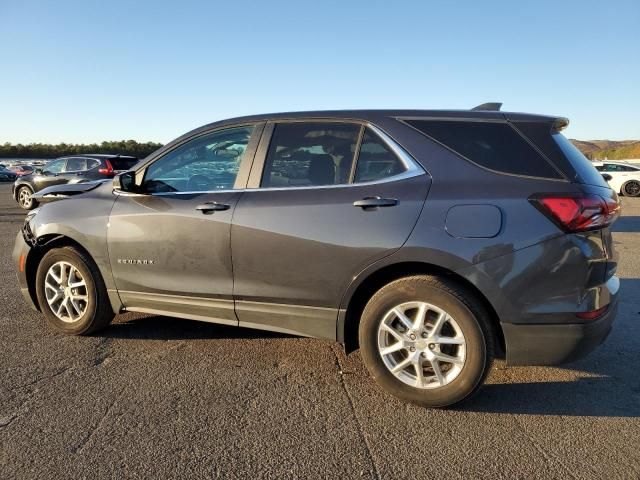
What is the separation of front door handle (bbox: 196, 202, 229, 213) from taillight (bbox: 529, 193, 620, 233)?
2.01m

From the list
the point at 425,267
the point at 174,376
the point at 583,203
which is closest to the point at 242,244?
the point at 174,376

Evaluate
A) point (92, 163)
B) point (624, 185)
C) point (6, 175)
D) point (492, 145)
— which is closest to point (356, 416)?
point (492, 145)

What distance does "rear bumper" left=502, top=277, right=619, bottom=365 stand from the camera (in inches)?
106

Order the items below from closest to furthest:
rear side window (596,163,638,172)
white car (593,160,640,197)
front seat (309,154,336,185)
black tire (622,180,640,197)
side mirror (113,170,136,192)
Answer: front seat (309,154,336,185)
side mirror (113,170,136,192)
white car (593,160,640,197)
black tire (622,180,640,197)
rear side window (596,163,638,172)

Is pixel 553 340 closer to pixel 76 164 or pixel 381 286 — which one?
pixel 381 286

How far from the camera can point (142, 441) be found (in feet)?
8.38

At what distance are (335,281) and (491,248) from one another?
0.97 m

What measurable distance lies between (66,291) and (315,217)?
2.36 meters

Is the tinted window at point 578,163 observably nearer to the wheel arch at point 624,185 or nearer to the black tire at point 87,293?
the black tire at point 87,293

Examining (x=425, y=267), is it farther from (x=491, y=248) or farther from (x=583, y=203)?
(x=583, y=203)

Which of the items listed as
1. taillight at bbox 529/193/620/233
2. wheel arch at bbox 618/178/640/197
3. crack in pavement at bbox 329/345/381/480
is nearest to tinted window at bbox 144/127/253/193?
crack in pavement at bbox 329/345/381/480

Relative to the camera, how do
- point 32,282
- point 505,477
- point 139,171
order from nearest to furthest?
1. point 505,477
2. point 139,171
3. point 32,282

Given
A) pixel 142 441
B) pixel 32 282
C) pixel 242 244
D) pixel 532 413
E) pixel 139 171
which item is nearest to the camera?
pixel 142 441

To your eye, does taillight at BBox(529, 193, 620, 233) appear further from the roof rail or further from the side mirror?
the side mirror
